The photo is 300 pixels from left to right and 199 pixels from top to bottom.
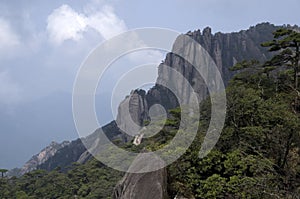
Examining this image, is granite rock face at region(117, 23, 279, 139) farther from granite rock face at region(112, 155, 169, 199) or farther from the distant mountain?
granite rock face at region(112, 155, 169, 199)

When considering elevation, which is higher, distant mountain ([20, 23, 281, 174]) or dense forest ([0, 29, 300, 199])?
distant mountain ([20, 23, 281, 174])

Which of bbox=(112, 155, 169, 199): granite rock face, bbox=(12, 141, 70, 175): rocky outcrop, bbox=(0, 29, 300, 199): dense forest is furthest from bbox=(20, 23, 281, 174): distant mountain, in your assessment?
bbox=(112, 155, 169, 199): granite rock face

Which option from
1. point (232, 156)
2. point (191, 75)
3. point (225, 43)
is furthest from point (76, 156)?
point (232, 156)

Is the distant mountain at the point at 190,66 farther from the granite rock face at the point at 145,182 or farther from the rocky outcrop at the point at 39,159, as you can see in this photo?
the granite rock face at the point at 145,182

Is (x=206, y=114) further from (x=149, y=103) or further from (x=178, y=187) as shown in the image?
(x=149, y=103)

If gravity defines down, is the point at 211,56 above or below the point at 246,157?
above

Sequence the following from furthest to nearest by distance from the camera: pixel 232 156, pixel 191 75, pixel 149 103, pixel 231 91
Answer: pixel 149 103 → pixel 191 75 → pixel 231 91 → pixel 232 156

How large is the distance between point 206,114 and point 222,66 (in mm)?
38716

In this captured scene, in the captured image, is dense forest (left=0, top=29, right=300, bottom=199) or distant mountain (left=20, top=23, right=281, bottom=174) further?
distant mountain (left=20, top=23, right=281, bottom=174)

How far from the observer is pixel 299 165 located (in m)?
6.82

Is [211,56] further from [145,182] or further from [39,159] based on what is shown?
[145,182]

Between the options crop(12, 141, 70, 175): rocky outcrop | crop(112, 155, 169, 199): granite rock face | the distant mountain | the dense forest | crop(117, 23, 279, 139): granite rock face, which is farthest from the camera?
crop(12, 141, 70, 175): rocky outcrop

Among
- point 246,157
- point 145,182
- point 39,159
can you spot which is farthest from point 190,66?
point 39,159

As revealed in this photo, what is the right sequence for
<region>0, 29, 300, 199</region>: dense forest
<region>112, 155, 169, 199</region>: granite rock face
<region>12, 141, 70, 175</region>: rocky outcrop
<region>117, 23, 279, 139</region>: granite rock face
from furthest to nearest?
1. <region>12, 141, 70, 175</region>: rocky outcrop
2. <region>117, 23, 279, 139</region>: granite rock face
3. <region>0, 29, 300, 199</region>: dense forest
4. <region>112, 155, 169, 199</region>: granite rock face
